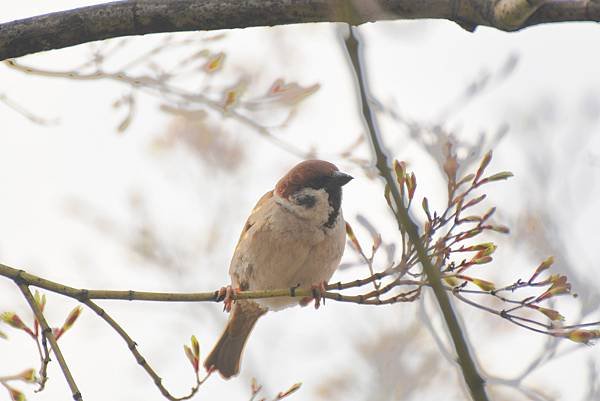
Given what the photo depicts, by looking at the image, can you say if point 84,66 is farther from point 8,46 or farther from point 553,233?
point 553,233

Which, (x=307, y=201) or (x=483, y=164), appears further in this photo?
(x=307, y=201)

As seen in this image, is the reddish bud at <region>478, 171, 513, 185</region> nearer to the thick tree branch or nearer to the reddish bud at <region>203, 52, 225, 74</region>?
the thick tree branch

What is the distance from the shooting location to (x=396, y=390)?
5.96m

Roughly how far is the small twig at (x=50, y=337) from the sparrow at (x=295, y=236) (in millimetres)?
1632

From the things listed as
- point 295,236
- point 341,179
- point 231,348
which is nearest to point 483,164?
point 295,236

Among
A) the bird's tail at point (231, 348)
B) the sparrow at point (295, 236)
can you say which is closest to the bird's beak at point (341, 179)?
the sparrow at point (295, 236)

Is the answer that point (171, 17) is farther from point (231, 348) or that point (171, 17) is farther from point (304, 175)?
point (231, 348)

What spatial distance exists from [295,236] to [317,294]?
0.91m

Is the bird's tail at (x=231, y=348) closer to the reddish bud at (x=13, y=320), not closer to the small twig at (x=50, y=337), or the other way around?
the reddish bud at (x=13, y=320)

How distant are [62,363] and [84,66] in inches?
59.3

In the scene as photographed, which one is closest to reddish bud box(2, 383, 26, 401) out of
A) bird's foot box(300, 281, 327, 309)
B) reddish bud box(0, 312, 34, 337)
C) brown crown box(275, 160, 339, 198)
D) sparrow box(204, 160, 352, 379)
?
reddish bud box(0, 312, 34, 337)

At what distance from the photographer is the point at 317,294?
3445 mm

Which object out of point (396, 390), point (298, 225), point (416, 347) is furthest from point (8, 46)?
point (416, 347)

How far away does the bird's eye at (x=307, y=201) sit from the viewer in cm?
442
